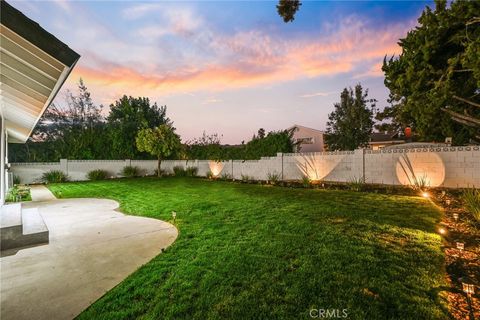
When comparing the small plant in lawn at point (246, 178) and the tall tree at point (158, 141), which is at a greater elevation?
the tall tree at point (158, 141)

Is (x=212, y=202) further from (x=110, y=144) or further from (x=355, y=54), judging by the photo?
(x=110, y=144)

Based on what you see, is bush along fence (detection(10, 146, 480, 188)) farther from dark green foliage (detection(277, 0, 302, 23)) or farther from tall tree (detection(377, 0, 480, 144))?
dark green foliage (detection(277, 0, 302, 23))

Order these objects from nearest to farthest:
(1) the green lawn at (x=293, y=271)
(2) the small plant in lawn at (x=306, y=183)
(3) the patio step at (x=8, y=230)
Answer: (1) the green lawn at (x=293, y=271), (3) the patio step at (x=8, y=230), (2) the small plant in lawn at (x=306, y=183)

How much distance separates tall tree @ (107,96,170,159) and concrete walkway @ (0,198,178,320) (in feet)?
47.7

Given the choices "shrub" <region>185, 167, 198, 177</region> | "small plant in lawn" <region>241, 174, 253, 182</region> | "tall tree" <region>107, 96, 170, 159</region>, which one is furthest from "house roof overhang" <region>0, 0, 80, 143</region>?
"tall tree" <region>107, 96, 170, 159</region>

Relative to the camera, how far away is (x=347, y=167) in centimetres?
1062

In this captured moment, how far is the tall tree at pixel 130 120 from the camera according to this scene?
1989 cm

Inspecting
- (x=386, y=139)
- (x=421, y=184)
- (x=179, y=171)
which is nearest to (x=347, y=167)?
(x=421, y=184)

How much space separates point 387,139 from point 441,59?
967 inches

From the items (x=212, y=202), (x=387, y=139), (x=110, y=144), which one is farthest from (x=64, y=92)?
(x=387, y=139)

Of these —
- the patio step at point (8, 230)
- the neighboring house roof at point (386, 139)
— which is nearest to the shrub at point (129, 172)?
the patio step at point (8, 230)

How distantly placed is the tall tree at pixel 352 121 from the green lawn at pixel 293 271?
25086 millimetres

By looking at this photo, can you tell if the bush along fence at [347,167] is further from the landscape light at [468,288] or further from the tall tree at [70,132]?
the landscape light at [468,288]

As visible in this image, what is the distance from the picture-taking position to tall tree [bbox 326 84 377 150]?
2853cm
